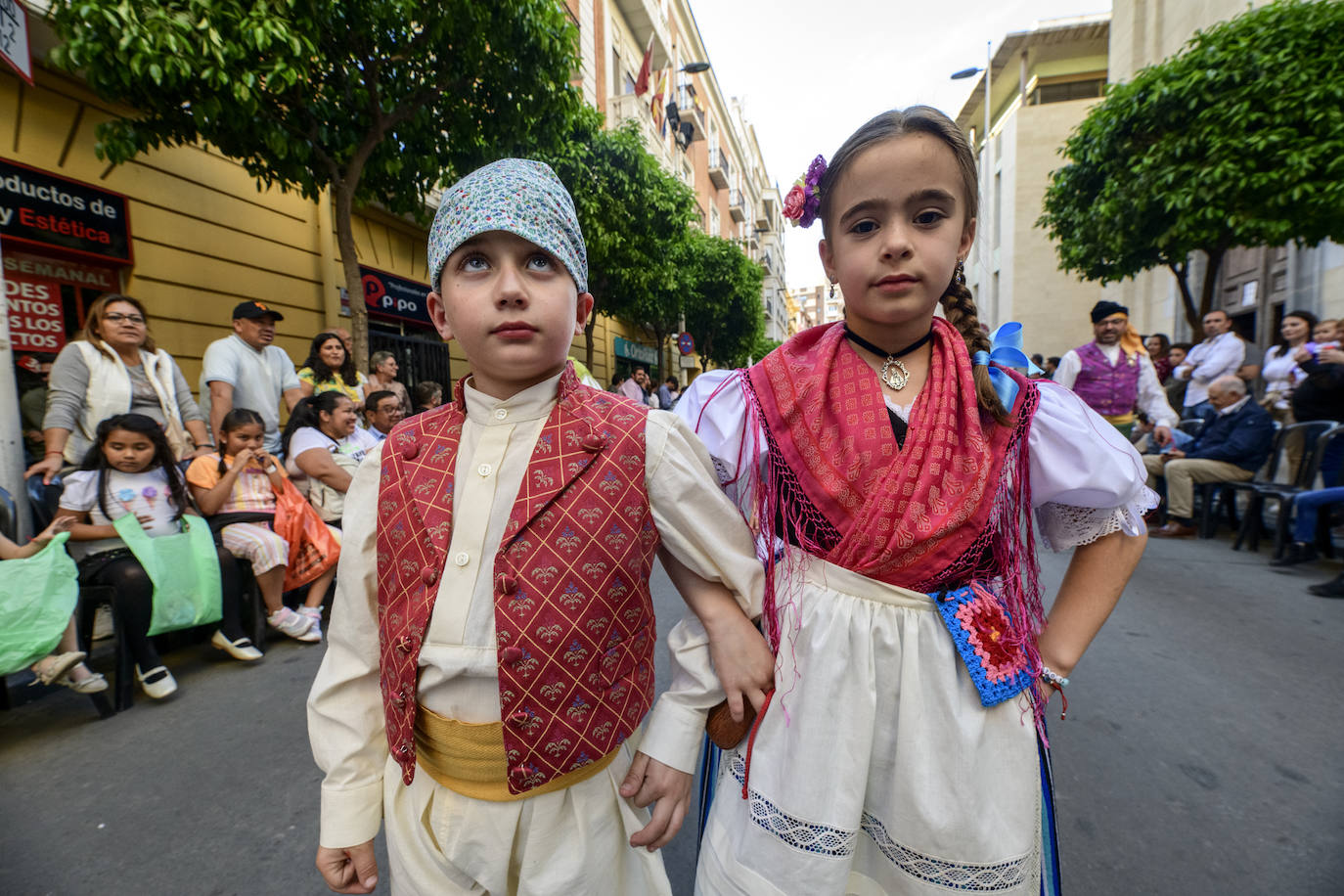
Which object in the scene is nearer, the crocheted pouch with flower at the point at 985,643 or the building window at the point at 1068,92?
the crocheted pouch with flower at the point at 985,643

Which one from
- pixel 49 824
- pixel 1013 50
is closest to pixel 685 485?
pixel 49 824

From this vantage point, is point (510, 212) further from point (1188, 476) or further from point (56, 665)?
point (1188, 476)

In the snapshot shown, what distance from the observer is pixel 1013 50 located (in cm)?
2333

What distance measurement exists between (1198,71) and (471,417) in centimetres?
Answer: 1138

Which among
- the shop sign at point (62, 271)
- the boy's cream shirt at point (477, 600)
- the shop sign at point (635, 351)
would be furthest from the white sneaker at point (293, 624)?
the shop sign at point (635, 351)

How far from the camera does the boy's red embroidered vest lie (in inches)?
37.4

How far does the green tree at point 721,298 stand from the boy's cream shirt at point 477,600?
736 inches

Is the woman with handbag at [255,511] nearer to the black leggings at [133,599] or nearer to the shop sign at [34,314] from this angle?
the black leggings at [133,599]

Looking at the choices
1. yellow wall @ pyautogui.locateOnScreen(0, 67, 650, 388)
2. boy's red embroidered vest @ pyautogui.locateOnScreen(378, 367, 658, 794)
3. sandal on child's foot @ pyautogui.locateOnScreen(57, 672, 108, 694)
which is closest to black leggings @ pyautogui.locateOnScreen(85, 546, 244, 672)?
sandal on child's foot @ pyautogui.locateOnScreen(57, 672, 108, 694)

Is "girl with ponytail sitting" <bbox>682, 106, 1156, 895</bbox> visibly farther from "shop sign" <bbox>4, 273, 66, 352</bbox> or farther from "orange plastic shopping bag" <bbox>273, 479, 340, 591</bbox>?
"shop sign" <bbox>4, 273, 66, 352</bbox>

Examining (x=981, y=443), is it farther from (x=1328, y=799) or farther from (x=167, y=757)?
(x=167, y=757)

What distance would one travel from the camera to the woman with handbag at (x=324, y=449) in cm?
409

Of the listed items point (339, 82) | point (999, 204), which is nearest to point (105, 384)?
point (339, 82)

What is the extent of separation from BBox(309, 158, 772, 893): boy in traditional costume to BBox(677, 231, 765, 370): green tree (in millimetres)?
18667
